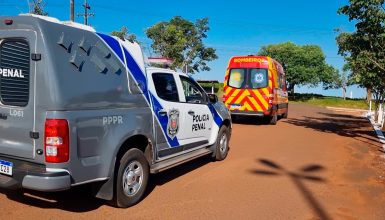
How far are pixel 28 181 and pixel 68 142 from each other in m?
0.61

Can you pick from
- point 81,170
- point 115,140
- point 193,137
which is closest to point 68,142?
point 81,170

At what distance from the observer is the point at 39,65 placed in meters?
4.44

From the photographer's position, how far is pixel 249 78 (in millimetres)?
16375

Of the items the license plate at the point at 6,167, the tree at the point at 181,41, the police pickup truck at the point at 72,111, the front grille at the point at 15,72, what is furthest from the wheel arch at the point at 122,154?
the tree at the point at 181,41

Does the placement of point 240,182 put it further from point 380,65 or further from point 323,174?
point 380,65

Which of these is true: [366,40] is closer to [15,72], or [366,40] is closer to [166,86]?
[166,86]

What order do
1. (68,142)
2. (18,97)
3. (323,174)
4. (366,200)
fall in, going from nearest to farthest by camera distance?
1. (68,142)
2. (18,97)
3. (366,200)
4. (323,174)

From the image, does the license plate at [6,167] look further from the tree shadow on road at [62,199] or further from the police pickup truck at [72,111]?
the tree shadow on road at [62,199]

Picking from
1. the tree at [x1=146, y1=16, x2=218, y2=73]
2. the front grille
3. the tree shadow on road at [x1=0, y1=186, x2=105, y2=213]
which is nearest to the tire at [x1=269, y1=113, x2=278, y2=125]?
the tree shadow on road at [x1=0, y1=186, x2=105, y2=213]

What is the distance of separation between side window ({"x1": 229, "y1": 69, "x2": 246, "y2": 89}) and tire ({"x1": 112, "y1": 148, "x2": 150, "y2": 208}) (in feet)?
36.6

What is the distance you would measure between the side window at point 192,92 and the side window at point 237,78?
866 cm

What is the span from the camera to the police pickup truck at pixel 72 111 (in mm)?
4410

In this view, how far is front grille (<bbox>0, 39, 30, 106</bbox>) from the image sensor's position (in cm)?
461

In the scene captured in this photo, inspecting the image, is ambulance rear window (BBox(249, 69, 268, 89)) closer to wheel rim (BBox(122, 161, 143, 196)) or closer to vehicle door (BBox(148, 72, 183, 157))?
vehicle door (BBox(148, 72, 183, 157))
